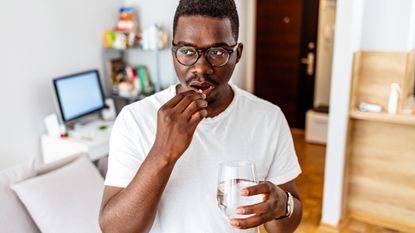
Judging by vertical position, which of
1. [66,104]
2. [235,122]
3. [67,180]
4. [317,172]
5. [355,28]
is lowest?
[317,172]

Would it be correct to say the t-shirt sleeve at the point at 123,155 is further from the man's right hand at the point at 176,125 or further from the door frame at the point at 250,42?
the door frame at the point at 250,42

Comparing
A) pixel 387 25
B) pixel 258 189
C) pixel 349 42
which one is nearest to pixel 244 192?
pixel 258 189

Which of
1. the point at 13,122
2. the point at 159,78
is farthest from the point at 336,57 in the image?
the point at 13,122

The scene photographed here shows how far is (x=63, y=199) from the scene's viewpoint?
181 cm

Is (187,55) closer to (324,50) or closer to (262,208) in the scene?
(262,208)

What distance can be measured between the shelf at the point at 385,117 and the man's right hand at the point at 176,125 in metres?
2.06

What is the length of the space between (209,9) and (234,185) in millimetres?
397

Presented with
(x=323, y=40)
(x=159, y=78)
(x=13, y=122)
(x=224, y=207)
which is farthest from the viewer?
(x=323, y=40)

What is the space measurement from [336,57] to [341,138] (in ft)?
1.75

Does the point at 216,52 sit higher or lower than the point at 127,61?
higher

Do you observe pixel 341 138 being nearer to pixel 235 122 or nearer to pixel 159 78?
pixel 159 78

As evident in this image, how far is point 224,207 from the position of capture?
78 centimetres

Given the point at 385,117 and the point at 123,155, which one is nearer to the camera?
the point at 123,155

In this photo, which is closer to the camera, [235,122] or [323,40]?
[235,122]
